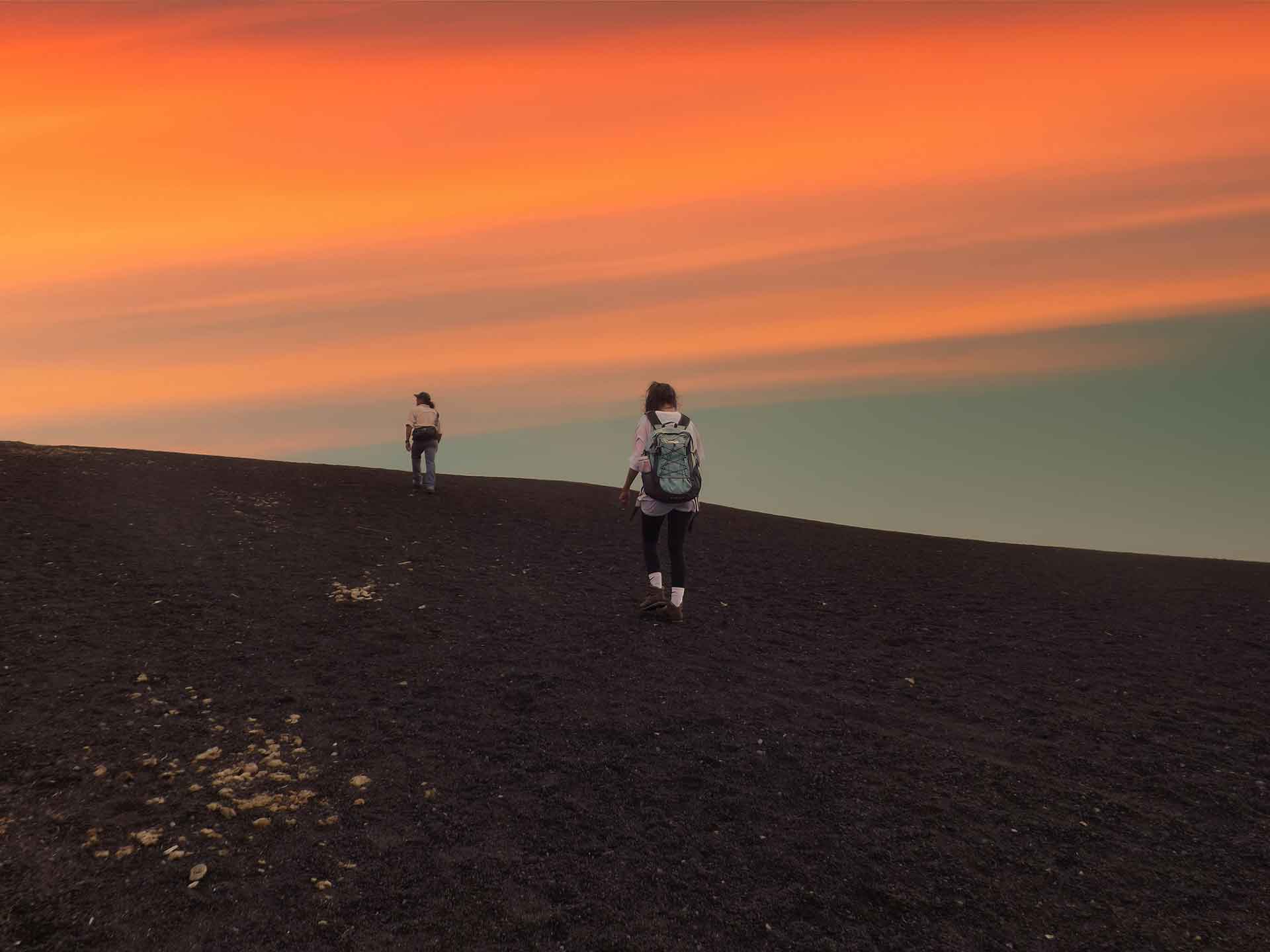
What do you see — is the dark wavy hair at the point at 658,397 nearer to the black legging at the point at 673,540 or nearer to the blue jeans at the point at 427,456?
the black legging at the point at 673,540

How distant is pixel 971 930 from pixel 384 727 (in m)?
4.77

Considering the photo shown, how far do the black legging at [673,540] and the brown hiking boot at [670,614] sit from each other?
0.31 metres

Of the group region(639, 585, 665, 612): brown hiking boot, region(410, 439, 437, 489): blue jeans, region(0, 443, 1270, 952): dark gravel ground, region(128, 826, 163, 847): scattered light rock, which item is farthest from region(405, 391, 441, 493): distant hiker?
region(128, 826, 163, 847): scattered light rock

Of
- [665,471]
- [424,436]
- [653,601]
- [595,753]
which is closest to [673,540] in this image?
[665,471]

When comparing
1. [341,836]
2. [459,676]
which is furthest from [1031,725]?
[341,836]

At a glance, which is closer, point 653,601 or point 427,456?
point 653,601

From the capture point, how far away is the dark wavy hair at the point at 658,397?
35.1 ft

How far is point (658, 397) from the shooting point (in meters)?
10.7

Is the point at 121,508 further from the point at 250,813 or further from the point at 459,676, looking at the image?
the point at 250,813

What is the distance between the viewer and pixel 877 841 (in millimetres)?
6309

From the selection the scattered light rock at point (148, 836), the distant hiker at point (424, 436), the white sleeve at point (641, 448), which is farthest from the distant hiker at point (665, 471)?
the distant hiker at point (424, 436)

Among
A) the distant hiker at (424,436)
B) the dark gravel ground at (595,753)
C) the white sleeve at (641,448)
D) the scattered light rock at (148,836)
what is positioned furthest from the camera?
the distant hiker at (424,436)

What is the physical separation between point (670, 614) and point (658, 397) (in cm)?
265

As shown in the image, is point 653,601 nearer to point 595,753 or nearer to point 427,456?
point 595,753
